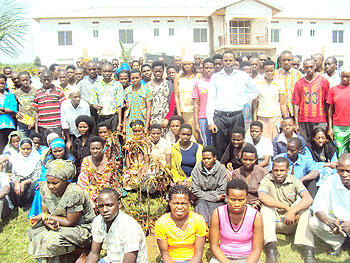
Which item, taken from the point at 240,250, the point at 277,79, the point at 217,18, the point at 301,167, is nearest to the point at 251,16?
the point at 217,18

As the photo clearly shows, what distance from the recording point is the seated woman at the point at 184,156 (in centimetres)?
539

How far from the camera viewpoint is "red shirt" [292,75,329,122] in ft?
19.7

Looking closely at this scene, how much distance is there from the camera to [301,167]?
16.2 ft

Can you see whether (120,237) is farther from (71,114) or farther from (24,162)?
(71,114)

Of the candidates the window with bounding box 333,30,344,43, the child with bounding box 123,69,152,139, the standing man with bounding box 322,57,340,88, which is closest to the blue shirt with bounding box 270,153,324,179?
the standing man with bounding box 322,57,340,88

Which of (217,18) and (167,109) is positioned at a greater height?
(217,18)

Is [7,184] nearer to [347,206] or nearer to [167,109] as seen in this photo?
[167,109]

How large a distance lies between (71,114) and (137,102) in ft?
4.19

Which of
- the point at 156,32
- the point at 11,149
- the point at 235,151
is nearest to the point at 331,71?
the point at 235,151

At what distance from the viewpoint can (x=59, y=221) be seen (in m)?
3.76

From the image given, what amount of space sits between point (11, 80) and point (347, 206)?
7.69 metres

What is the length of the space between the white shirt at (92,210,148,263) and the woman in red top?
417 centimetres

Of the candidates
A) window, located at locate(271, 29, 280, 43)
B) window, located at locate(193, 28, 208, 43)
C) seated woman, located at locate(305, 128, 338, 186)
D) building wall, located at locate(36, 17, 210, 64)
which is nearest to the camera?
seated woman, located at locate(305, 128, 338, 186)

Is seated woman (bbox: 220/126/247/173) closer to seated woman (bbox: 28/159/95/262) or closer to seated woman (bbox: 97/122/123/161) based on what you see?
seated woman (bbox: 97/122/123/161)
